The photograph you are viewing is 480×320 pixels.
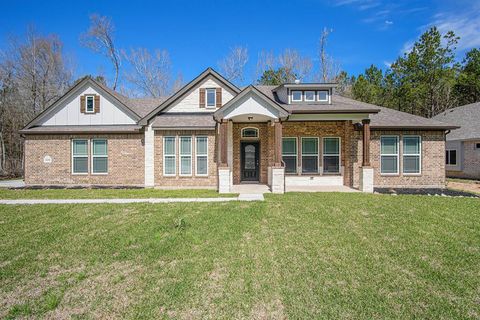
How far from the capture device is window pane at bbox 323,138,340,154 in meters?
13.5

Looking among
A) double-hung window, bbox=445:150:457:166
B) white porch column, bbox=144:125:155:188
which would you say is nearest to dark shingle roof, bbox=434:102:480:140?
double-hung window, bbox=445:150:457:166

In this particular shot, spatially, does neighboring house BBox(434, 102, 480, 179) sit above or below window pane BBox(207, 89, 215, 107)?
below

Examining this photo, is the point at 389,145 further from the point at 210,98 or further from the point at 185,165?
the point at 185,165

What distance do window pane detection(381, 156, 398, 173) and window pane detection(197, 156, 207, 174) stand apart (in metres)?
9.22

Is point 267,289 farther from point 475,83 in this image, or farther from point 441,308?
point 475,83

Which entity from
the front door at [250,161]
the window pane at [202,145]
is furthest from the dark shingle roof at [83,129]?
the front door at [250,161]

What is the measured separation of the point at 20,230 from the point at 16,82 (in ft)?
81.4

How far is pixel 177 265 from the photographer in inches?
174

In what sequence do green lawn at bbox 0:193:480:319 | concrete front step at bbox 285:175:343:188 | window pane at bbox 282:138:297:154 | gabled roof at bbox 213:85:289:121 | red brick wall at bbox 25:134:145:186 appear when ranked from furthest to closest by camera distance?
red brick wall at bbox 25:134:145:186 < window pane at bbox 282:138:297:154 < concrete front step at bbox 285:175:343:188 < gabled roof at bbox 213:85:289:121 < green lawn at bbox 0:193:480:319

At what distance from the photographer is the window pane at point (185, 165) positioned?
13266 millimetres

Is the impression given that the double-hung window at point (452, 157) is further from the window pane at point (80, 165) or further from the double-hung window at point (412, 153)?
the window pane at point (80, 165)

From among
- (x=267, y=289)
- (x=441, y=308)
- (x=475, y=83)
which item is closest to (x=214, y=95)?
(x=267, y=289)

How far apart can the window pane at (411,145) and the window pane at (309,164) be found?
14.9ft

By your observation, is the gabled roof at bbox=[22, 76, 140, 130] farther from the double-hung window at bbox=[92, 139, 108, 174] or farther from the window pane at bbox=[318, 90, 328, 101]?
the window pane at bbox=[318, 90, 328, 101]
